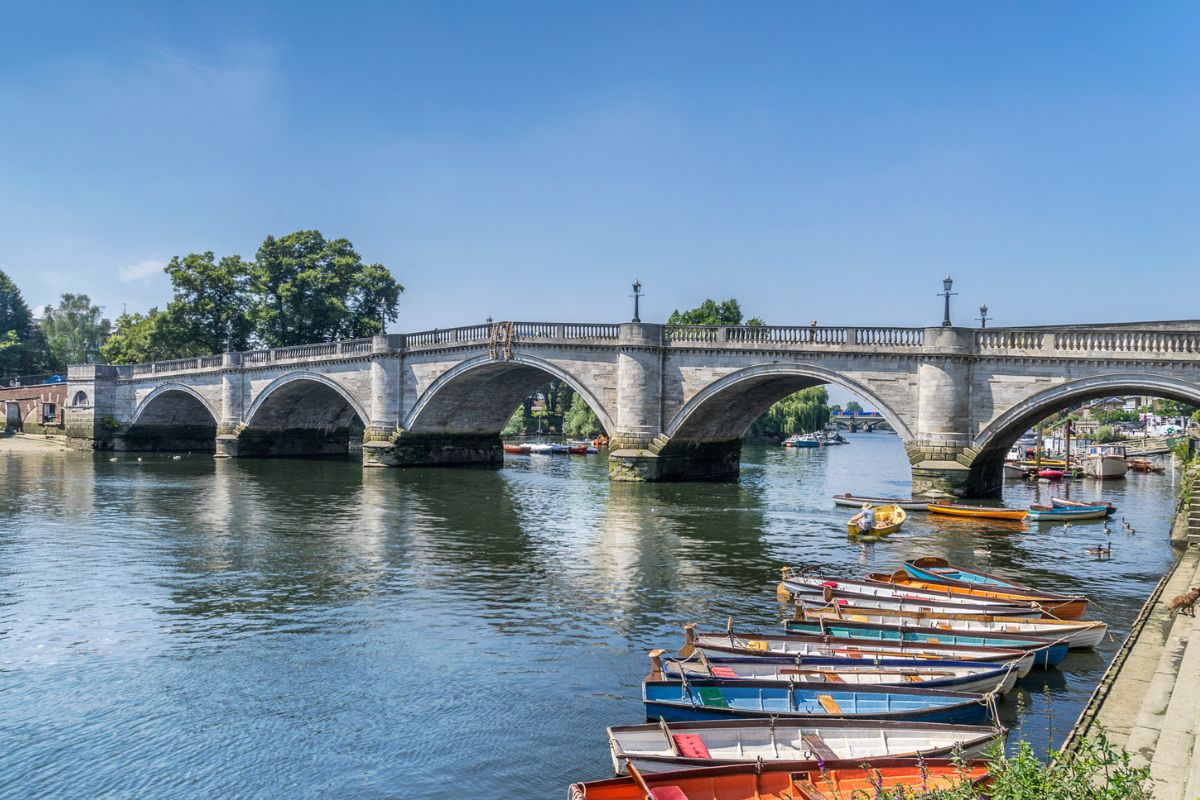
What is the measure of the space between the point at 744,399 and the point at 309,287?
134 ft

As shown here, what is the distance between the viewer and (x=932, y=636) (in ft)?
48.2

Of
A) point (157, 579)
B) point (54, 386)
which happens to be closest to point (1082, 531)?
point (157, 579)

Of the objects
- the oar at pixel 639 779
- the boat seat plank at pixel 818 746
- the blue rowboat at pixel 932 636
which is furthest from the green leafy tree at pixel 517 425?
the oar at pixel 639 779

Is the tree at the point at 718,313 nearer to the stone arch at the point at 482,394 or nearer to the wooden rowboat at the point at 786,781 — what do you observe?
the stone arch at the point at 482,394

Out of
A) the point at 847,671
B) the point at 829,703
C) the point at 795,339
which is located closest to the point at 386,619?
the point at 847,671

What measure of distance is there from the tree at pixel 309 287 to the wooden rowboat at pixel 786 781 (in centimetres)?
6535

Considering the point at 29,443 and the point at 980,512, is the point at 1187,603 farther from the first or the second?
the point at 29,443

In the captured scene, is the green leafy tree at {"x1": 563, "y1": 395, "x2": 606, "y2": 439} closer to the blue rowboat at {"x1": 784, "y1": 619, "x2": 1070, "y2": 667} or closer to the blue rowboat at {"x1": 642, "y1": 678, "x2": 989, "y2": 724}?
the blue rowboat at {"x1": 784, "y1": 619, "x2": 1070, "y2": 667}

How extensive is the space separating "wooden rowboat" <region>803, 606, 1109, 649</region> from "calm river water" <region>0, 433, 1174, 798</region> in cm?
53

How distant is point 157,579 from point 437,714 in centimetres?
1173

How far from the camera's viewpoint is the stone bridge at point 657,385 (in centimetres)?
3219

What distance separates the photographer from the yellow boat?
27516mm

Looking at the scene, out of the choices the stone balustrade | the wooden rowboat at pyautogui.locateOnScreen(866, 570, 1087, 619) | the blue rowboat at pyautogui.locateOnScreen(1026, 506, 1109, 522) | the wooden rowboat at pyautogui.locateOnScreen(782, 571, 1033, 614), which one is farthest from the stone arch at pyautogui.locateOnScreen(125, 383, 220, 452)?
the wooden rowboat at pyautogui.locateOnScreen(866, 570, 1087, 619)

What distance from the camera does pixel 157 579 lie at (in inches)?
827
